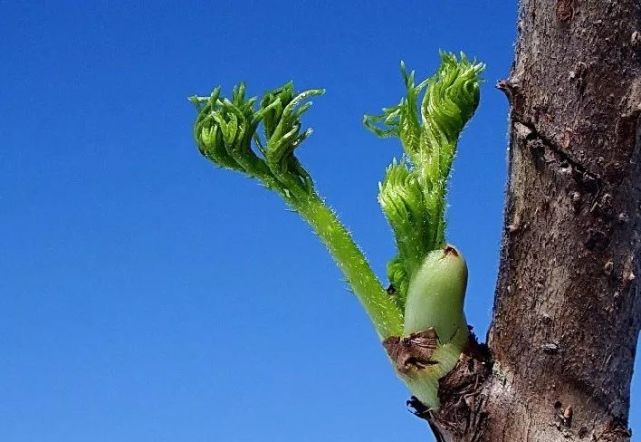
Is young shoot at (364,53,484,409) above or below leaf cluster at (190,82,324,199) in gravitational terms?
below

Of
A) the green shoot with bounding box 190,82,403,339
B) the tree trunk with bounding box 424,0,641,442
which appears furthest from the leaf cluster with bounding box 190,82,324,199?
the tree trunk with bounding box 424,0,641,442

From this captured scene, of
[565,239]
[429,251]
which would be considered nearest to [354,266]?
[429,251]

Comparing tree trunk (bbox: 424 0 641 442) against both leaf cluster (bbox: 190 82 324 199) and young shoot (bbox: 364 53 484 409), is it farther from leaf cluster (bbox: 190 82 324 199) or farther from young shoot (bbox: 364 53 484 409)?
leaf cluster (bbox: 190 82 324 199)

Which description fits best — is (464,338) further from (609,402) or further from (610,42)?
(610,42)

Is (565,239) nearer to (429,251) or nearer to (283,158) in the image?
(429,251)

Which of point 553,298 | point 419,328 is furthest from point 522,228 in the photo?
point 419,328

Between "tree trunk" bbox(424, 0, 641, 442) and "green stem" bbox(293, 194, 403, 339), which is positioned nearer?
"tree trunk" bbox(424, 0, 641, 442)
